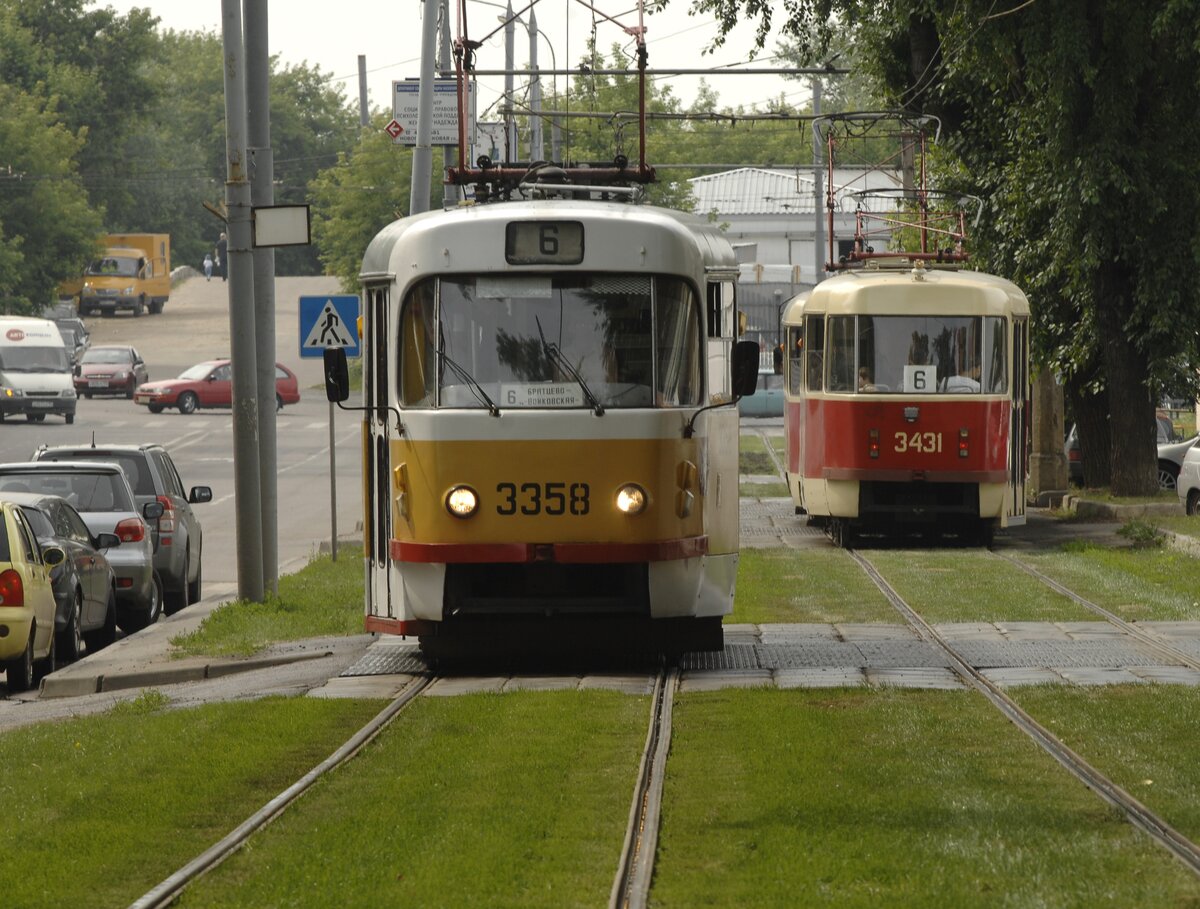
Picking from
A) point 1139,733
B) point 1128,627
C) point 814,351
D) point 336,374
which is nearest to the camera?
point 1139,733

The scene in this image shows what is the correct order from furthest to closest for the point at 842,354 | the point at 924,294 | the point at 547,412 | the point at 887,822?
the point at 842,354
the point at 924,294
the point at 547,412
the point at 887,822

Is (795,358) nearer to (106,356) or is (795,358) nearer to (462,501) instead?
(462,501)

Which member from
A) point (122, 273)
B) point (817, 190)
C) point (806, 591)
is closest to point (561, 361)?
point (806, 591)

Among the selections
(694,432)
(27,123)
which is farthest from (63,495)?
(27,123)

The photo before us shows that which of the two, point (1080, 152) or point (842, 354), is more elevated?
point (1080, 152)

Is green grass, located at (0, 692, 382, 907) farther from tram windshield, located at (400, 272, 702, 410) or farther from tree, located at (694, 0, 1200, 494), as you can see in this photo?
tree, located at (694, 0, 1200, 494)

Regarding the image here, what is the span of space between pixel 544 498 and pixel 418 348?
1.20 meters

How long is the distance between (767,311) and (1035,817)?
71.1m

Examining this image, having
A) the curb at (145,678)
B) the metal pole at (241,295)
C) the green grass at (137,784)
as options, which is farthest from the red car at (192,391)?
the green grass at (137,784)

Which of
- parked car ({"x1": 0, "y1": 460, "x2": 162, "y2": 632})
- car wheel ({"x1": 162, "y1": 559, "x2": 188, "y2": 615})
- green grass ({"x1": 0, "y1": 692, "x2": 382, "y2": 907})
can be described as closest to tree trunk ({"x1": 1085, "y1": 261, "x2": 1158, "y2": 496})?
car wheel ({"x1": 162, "y1": 559, "x2": 188, "y2": 615})

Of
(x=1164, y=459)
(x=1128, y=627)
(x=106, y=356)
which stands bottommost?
(x=1164, y=459)

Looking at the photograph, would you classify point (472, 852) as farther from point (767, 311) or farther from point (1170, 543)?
point (767, 311)

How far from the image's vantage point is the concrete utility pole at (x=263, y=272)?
18641 millimetres

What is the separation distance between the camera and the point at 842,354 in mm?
24250
